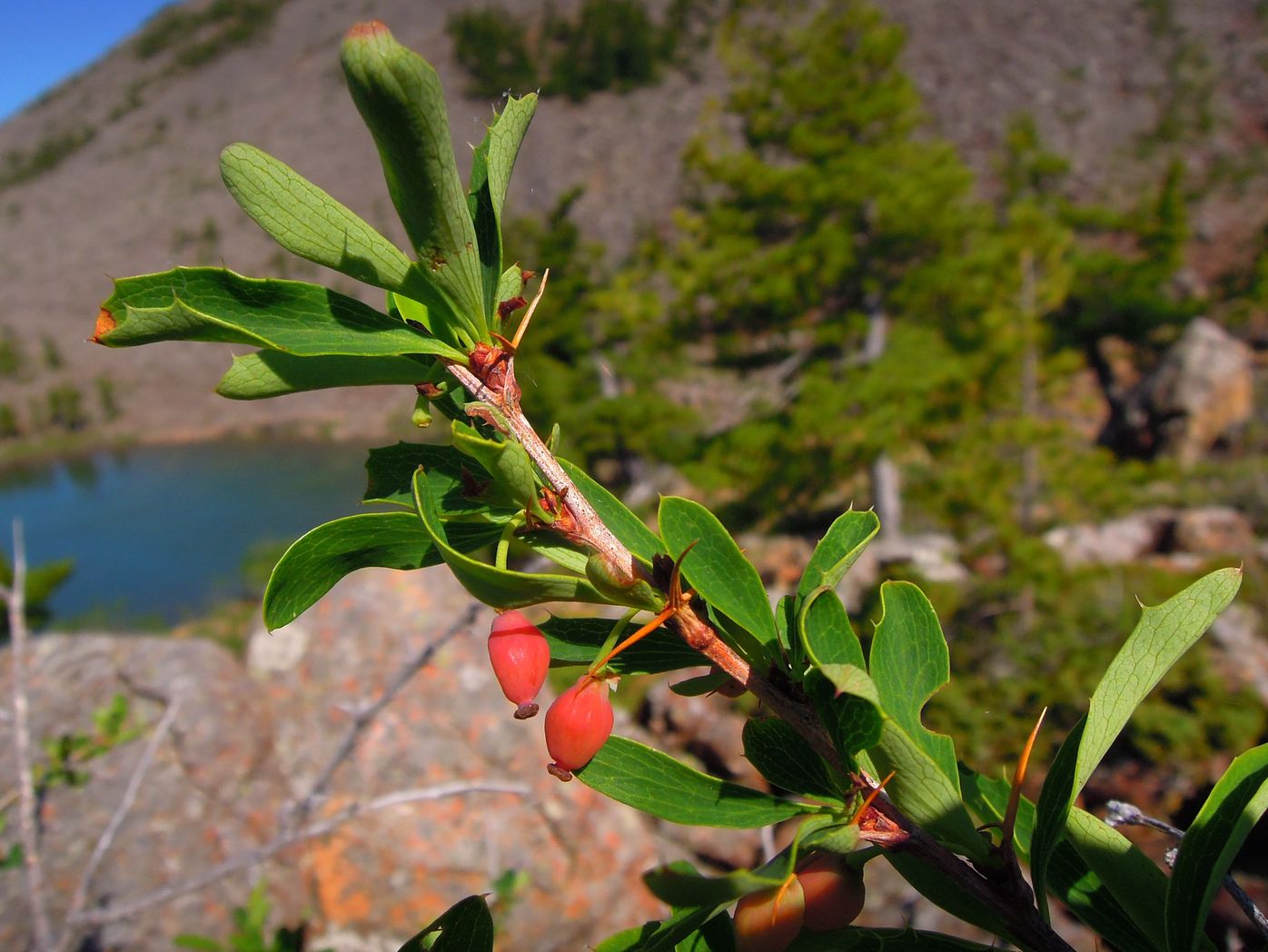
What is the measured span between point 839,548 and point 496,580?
277 millimetres

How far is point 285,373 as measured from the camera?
458 millimetres

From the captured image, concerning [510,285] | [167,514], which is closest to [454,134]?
[167,514]

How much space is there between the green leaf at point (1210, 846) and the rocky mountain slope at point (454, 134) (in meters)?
17.2

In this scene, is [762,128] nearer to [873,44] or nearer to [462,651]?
[873,44]

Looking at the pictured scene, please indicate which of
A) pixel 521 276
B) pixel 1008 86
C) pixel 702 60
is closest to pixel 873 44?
pixel 521 276

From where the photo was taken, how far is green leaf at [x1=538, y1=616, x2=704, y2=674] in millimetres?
543

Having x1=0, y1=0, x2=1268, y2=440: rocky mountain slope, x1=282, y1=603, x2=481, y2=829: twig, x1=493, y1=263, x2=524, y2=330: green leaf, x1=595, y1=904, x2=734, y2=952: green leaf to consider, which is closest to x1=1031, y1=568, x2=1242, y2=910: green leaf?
x1=595, y1=904, x2=734, y2=952: green leaf

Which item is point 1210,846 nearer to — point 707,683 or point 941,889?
point 941,889

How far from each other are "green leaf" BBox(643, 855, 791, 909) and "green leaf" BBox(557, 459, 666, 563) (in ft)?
0.82

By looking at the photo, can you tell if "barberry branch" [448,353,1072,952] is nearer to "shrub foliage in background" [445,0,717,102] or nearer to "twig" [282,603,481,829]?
"twig" [282,603,481,829]

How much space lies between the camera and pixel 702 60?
3291 cm

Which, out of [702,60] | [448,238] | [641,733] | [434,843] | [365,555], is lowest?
[641,733]

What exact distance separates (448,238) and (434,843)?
3.35 meters

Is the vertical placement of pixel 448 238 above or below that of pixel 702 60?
below
